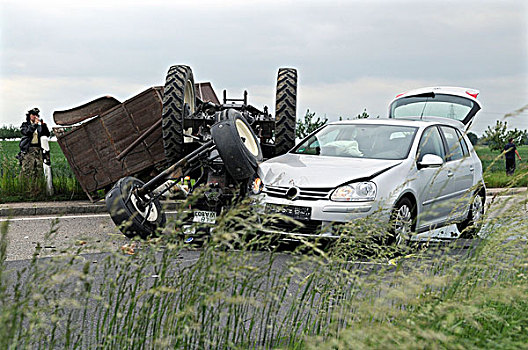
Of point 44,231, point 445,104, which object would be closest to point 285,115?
point 44,231

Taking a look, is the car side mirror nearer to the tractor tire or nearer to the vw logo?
the vw logo

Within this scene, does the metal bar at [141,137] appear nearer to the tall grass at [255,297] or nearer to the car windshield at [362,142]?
the car windshield at [362,142]

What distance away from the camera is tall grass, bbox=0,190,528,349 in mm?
2830

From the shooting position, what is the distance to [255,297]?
341 centimetres

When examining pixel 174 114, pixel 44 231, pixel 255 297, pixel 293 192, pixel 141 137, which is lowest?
pixel 44 231

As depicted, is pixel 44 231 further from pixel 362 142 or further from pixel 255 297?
pixel 255 297

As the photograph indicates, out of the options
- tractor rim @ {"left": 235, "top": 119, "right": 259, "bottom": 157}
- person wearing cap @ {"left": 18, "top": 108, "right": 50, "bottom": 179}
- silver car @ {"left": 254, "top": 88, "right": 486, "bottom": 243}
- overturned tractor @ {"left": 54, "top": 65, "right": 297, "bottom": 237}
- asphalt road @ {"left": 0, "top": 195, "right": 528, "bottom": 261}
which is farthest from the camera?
person wearing cap @ {"left": 18, "top": 108, "right": 50, "bottom": 179}

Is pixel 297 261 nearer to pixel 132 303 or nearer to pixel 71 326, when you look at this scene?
pixel 132 303

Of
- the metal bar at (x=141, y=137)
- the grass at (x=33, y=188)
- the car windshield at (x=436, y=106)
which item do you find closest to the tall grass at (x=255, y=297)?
the metal bar at (x=141, y=137)

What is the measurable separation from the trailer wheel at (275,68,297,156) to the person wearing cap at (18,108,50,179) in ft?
19.5

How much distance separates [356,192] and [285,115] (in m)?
3.59

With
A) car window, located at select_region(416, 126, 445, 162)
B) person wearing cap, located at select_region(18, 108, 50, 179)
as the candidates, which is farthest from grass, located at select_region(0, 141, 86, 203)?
car window, located at select_region(416, 126, 445, 162)

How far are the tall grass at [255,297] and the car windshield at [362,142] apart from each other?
540 cm

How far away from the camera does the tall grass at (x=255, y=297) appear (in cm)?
283
